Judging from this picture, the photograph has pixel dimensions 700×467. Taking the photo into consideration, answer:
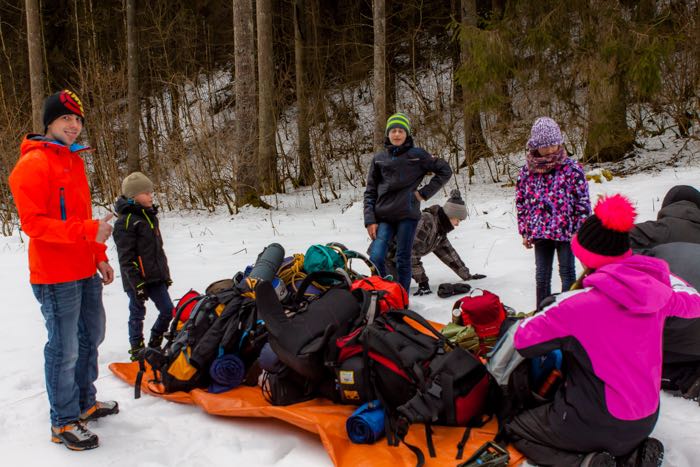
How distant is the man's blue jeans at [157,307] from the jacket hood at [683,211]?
3.87 meters

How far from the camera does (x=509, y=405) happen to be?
9.84 feet

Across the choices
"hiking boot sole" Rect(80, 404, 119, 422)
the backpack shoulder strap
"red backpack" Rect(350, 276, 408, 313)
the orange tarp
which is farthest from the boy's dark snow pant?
"hiking boot sole" Rect(80, 404, 119, 422)

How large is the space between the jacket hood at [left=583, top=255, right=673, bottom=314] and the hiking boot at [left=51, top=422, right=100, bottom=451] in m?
2.73

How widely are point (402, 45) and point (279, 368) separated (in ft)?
54.7

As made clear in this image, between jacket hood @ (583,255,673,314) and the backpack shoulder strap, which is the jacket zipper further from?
jacket hood @ (583,255,673,314)

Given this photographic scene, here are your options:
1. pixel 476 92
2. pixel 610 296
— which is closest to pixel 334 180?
pixel 476 92

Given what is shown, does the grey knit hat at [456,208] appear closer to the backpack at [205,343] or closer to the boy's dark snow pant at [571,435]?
the backpack at [205,343]

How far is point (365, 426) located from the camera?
3.01 m

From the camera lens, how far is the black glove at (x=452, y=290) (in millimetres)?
5562

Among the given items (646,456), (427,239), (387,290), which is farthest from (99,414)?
(427,239)

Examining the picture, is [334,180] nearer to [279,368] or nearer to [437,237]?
[437,237]

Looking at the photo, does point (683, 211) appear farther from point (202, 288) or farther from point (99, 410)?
point (202, 288)

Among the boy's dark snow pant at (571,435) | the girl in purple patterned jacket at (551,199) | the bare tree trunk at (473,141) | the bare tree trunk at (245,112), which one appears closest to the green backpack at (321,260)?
the girl in purple patterned jacket at (551,199)

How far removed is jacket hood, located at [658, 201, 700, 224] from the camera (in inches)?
156
